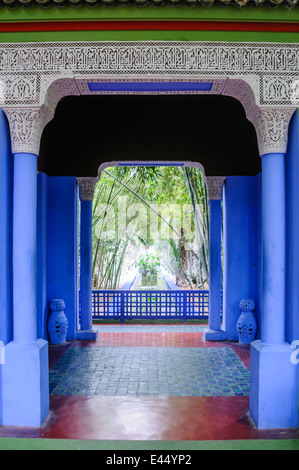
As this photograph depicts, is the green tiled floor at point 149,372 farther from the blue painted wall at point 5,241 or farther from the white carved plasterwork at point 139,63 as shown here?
the white carved plasterwork at point 139,63

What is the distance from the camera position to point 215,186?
277 inches

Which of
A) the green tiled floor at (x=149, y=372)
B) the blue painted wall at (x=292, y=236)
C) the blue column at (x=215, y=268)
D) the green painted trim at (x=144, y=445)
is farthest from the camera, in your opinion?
the blue column at (x=215, y=268)

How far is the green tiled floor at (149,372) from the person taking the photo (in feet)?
14.9

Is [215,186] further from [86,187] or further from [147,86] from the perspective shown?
[147,86]

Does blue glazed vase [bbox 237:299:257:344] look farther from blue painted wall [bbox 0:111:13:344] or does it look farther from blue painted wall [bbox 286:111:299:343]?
blue painted wall [bbox 0:111:13:344]

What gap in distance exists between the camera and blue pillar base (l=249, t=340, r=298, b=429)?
3.58 m

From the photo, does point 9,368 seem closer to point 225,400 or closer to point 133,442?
point 133,442

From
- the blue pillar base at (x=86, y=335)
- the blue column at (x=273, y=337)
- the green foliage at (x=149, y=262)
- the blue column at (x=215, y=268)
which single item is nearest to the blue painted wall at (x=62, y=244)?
the blue pillar base at (x=86, y=335)

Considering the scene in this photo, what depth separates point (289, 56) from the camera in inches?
145

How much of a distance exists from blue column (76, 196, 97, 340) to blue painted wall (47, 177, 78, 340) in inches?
10.5

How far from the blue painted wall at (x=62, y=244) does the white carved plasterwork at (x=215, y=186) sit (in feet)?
8.46

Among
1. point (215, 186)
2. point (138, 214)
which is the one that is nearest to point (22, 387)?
point (215, 186)

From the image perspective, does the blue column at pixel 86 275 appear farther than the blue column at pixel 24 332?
Yes

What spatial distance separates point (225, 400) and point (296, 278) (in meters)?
1.70
